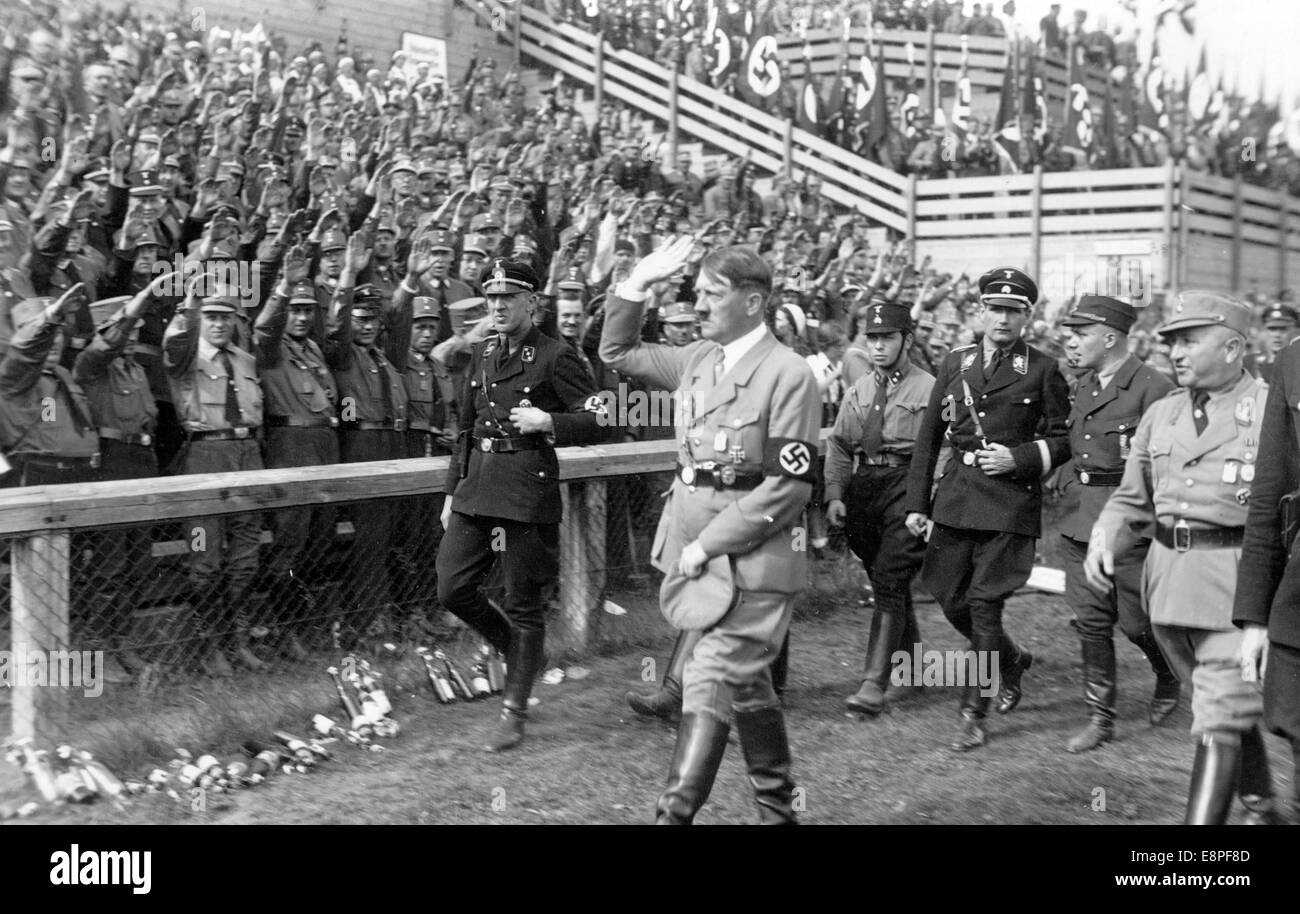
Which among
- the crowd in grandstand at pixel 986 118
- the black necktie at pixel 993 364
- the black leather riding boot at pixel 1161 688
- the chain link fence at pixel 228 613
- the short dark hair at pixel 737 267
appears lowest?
the black leather riding boot at pixel 1161 688

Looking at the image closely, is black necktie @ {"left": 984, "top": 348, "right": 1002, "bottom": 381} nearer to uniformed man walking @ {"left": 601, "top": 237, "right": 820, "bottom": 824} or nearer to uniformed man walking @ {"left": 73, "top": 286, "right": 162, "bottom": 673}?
uniformed man walking @ {"left": 601, "top": 237, "right": 820, "bottom": 824}

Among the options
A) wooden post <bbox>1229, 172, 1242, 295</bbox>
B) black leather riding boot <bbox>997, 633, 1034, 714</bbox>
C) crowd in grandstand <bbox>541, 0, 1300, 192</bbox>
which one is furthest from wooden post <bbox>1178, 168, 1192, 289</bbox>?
black leather riding boot <bbox>997, 633, 1034, 714</bbox>

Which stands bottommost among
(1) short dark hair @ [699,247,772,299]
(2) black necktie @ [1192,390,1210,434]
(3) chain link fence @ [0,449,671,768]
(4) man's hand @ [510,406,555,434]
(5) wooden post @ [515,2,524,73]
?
(3) chain link fence @ [0,449,671,768]

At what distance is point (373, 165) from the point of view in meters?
10.5

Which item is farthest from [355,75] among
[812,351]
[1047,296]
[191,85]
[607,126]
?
[1047,296]

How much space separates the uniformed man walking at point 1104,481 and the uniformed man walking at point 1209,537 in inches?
53.8

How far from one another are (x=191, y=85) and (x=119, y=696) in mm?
7085

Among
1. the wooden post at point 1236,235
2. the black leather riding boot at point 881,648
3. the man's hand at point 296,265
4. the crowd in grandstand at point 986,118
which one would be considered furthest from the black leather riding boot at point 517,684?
the wooden post at point 1236,235

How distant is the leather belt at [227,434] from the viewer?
6336 millimetres

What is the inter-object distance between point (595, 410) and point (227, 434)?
2.08 metres

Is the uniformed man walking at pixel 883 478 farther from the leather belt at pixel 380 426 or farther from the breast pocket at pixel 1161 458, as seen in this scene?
the leather belt at pixel 380 426

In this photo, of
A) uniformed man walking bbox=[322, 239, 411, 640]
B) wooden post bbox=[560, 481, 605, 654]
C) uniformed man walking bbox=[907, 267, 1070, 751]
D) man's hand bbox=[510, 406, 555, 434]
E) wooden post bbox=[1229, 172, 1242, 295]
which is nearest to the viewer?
man's hand bbox=[510, 406, 555, 434]

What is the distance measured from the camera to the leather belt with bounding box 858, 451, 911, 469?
6406mm

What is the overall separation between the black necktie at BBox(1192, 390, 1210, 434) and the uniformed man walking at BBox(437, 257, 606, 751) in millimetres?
2284
